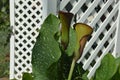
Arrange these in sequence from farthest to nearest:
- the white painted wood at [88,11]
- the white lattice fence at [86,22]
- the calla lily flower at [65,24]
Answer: the white lattice fence at [86,22], the white painted wood at [88,11], the calla lily flower at [65,24]

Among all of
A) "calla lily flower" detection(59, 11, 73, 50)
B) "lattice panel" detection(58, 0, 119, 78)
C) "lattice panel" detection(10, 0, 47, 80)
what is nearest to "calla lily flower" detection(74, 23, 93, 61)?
"calla lily flower" detection(59, 11, 73, 50)

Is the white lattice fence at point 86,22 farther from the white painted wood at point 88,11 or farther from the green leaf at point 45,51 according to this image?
the green leaf at point 45,51

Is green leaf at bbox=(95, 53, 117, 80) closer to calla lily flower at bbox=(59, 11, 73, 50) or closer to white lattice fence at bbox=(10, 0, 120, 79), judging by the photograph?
calla lily flower at bbox=(59, 11, 73, 50)

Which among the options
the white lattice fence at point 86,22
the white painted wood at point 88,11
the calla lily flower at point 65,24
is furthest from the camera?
the white lattice fence at point 86,22

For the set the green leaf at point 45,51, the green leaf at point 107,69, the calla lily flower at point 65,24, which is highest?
the calla lily flower at point 65,24

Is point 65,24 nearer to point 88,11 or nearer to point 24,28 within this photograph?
point 88,11

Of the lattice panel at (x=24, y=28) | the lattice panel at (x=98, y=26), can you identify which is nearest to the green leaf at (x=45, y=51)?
the lattice panel at (x=98, y=26)

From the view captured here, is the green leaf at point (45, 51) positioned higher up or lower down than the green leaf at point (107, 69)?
higher up

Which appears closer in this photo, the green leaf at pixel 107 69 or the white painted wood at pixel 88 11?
the green leaf at pixel 107 69
